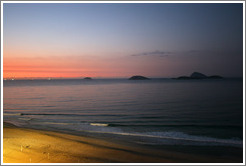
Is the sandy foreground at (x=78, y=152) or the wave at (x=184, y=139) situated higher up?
the wave at (x=184, y=139)

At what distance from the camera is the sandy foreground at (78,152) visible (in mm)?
10430

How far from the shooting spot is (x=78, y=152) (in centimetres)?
1184

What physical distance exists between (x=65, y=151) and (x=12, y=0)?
27.7 feet

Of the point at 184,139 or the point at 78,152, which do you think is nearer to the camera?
the point at 78,152

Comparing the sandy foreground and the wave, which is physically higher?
the wave

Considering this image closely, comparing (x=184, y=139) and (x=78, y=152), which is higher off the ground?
(x=184, y=139)

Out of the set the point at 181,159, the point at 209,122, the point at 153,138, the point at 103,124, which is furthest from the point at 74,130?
the point at 209,122

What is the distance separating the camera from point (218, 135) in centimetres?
1656

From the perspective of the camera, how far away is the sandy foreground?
34.2ft

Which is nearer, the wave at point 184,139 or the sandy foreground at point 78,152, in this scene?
the sandy foreground at point 78,152

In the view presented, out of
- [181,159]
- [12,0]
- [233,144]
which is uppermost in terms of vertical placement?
[12,0]

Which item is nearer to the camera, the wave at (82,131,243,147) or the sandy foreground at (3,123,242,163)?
the sandy foreground at (3,123,242,163)

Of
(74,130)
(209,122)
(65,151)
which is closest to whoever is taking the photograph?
(65,151)

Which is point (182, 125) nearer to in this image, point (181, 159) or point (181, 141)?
point (181, 141)
